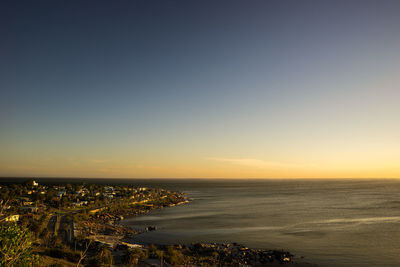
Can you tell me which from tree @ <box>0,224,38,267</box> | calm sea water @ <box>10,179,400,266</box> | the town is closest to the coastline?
the town

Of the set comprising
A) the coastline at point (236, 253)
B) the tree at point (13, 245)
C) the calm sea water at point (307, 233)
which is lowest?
the calm sea water at point (307, 233)

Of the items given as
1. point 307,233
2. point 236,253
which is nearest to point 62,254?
point 236,253

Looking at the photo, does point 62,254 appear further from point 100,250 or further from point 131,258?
point 131,258

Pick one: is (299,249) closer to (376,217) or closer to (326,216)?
(326,216)

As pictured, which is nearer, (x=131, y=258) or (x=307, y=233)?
(x=131, y=258)

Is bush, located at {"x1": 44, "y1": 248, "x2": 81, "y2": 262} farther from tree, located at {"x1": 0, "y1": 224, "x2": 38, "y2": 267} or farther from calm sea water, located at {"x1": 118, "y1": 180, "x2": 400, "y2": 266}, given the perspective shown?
calm sea water, located at {"x1": 118, "y1": 180, "x2": 400, "y2": 266}

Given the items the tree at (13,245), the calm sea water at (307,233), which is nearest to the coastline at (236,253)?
the calm sea water at (307,233)

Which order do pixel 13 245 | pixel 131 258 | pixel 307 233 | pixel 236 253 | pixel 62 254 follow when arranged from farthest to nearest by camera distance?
pixel 307 233 < pixel 236 253 < pixel 62 254 < pixel 131 258 < pixel 13 245

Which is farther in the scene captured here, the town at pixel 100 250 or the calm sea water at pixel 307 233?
the calm sea water at pixel 307 233

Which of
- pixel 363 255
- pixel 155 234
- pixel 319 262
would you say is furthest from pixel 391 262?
pixel 155 234

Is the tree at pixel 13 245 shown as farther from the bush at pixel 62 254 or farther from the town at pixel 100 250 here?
the bush at pixel 62 254

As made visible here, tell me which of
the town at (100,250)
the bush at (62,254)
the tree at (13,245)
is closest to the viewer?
the tree at (13,245)
